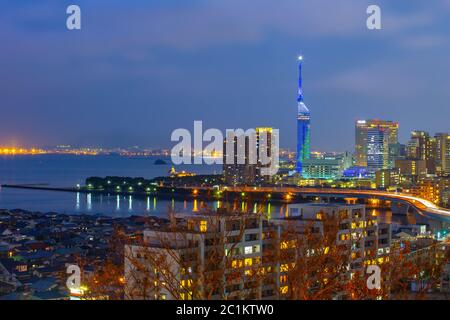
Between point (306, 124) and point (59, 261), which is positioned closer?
point (59, 261)

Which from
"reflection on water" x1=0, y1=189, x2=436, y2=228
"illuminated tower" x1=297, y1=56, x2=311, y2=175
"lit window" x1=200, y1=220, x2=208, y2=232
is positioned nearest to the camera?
"lit window" x1=200, y1=220, x2=208, y2=232

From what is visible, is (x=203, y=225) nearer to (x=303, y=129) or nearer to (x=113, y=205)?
(x=113, y=205)

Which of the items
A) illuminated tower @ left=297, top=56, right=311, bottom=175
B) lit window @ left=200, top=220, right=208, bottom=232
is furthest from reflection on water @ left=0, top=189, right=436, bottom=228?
illuminated tower @ left=297, top=56, right=311, bottom=175

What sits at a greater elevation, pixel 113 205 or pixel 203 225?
pixel 203 225

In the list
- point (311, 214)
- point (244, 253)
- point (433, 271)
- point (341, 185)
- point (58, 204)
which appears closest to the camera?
point (244, 253)

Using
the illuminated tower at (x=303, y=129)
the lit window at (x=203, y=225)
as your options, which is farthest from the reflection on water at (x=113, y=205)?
the illuminated tower at (x=303, y=129)

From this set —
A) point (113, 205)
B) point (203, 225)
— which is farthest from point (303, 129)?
point (203, 225)

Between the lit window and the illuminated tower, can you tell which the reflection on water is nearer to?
the lit window

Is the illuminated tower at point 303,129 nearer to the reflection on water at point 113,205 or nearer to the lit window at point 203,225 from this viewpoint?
the reflection on water at point 113,205

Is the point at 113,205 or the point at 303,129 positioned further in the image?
the point at 303,129
